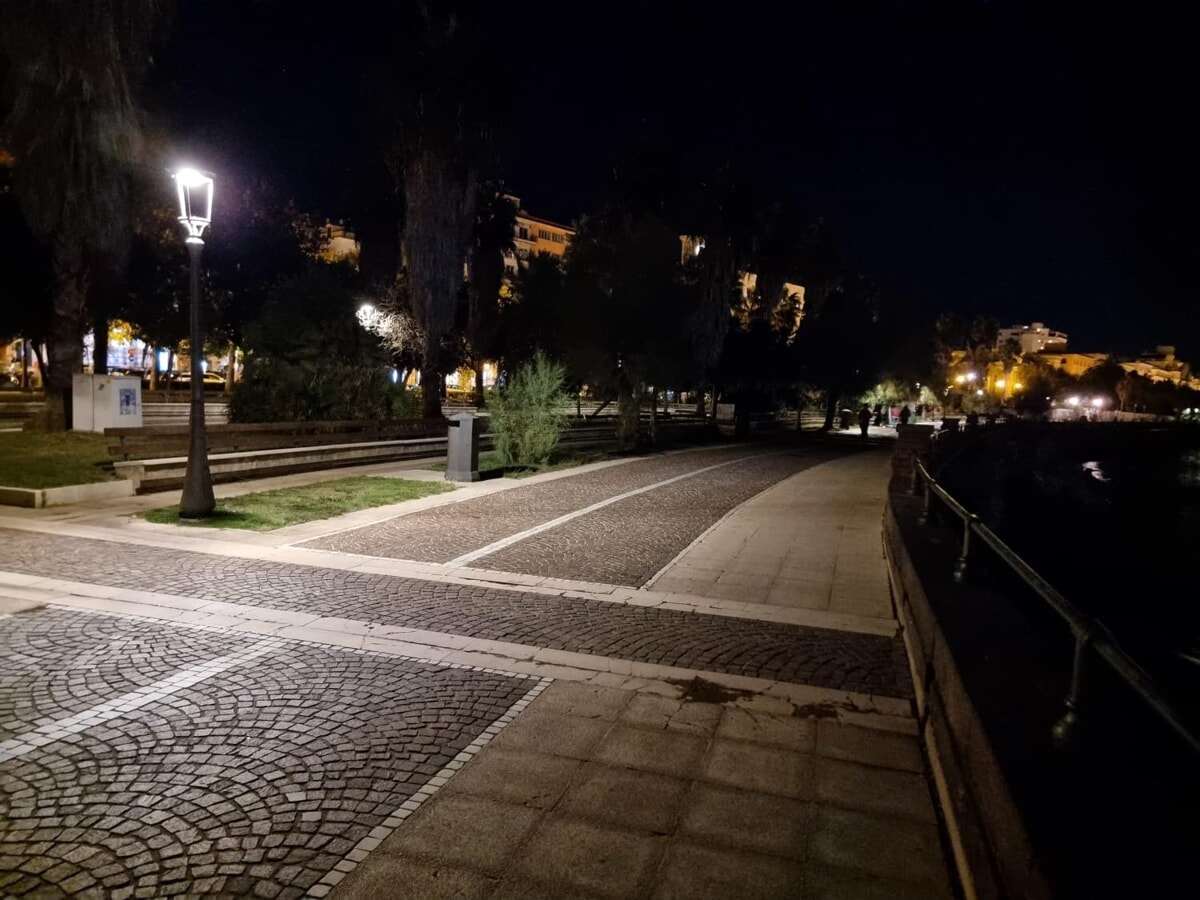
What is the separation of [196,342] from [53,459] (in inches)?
275

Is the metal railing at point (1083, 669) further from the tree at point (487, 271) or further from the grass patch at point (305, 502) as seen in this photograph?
the tree at point (487, 271)

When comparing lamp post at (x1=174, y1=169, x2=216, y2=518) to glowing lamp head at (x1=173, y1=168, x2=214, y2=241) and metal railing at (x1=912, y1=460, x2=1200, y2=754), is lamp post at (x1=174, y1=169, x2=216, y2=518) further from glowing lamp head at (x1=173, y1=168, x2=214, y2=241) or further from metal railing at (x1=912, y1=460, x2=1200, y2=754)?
metal railing at (x1=912, y1=460, x2=1200, y2=754)

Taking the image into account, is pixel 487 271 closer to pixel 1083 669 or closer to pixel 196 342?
pixel 196 342

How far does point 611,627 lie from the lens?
6.46m

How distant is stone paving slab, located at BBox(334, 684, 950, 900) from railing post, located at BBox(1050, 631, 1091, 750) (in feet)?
Answer: 2.68

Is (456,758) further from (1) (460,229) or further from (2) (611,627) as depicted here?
Answer: (1) (460,229)

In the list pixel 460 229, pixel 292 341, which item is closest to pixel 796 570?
pixel 292 341

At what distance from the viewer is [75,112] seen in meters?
16.9

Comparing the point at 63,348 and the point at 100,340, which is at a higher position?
the point at 100,340

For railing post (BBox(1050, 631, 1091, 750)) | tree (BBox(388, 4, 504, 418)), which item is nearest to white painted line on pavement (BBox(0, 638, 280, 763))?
railing post (BBox(1050, 631, 1091, 750))

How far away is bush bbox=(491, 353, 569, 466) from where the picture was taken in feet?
60.1

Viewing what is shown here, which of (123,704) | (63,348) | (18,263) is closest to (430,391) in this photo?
(63,348)

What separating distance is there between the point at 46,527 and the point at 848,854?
1057 cm

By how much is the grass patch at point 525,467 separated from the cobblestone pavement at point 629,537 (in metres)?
Answer: 3.84
